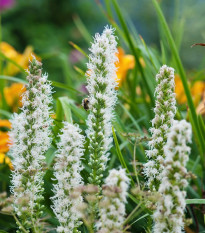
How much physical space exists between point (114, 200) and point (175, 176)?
146mm

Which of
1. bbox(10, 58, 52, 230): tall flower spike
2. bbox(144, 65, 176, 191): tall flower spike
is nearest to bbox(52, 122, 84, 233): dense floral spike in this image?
bbox(10, 58, 52, 230): tall flower spike

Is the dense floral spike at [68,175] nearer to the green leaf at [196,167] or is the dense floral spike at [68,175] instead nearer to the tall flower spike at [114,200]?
the tall flower spike at [114,200]

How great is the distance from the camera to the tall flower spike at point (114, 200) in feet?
2.71

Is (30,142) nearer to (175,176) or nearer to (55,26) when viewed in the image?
(175,176)

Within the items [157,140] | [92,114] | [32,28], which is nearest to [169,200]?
[157,140]

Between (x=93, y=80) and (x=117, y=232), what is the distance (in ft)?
1.41

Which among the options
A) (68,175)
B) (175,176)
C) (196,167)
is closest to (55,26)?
(196,167)

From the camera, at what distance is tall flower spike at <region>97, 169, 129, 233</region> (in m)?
0.83

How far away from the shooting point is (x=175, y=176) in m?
0.86

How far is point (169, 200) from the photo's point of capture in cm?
87

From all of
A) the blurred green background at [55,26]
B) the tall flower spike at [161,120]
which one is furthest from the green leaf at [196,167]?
the blurred green background at [55,26]

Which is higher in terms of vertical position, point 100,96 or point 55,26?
point 55,26

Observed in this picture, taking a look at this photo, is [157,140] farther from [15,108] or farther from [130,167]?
[15,108]

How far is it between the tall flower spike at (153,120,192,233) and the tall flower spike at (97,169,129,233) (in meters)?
0.10
